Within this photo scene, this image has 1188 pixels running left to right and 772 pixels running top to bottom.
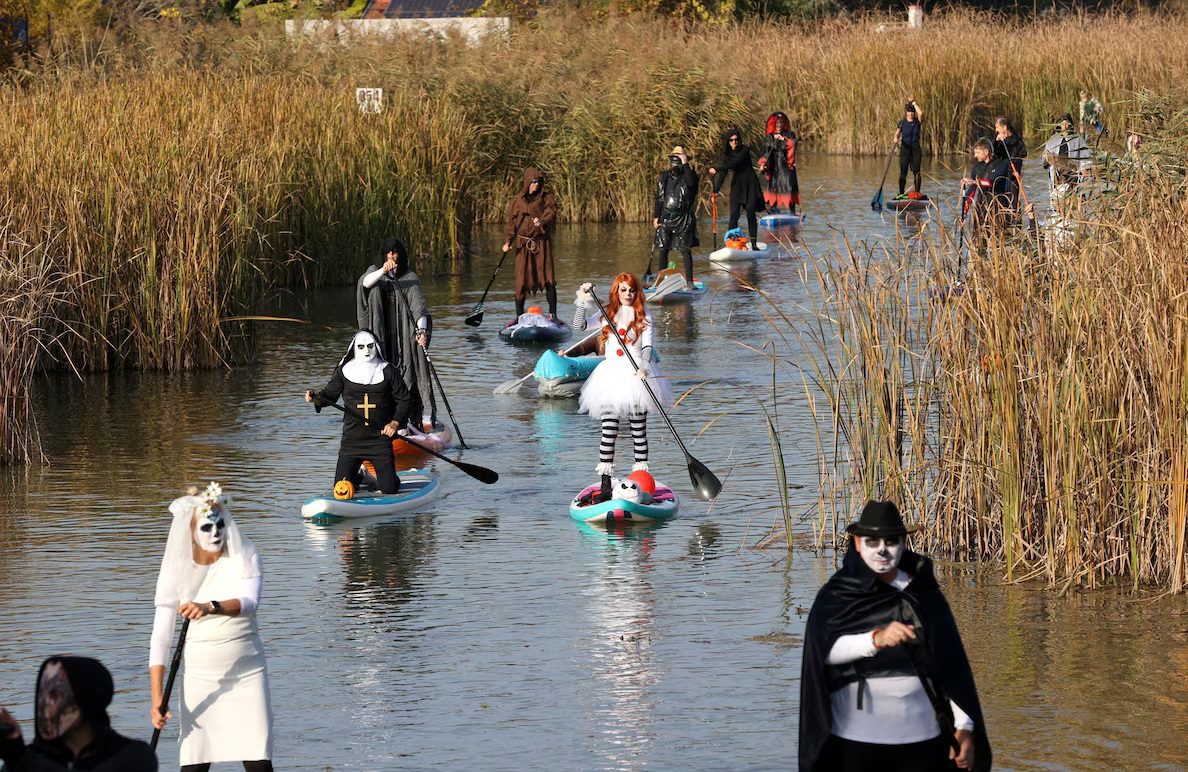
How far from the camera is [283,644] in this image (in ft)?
30.9

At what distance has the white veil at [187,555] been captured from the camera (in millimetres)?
6633

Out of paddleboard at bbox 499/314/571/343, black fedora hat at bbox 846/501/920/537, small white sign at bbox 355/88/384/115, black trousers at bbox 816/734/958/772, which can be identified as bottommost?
paddleboard at bbox 499/314/571/343

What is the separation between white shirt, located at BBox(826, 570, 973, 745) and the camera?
18.6 feet

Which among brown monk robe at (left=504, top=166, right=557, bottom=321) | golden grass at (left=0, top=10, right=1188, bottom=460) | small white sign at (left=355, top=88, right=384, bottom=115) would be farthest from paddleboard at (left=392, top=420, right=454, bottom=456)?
small white sign at (left=355, top=88, right=384, bottom=115)

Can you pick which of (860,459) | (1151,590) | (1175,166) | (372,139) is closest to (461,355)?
(372,139)

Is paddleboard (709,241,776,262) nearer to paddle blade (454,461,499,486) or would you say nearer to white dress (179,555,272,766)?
paddle blade (454,461,499,486)

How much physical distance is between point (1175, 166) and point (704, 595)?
5.90 metres

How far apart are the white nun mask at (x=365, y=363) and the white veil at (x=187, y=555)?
5.89 metres

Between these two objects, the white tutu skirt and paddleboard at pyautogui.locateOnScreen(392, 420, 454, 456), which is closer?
the white tutu skirt

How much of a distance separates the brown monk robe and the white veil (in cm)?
1388

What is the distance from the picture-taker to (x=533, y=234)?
20.5 m

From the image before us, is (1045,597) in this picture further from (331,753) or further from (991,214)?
(331,753)

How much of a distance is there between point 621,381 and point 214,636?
6.34m

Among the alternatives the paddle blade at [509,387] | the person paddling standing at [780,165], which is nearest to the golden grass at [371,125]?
the person paddling standing at [780,165]
